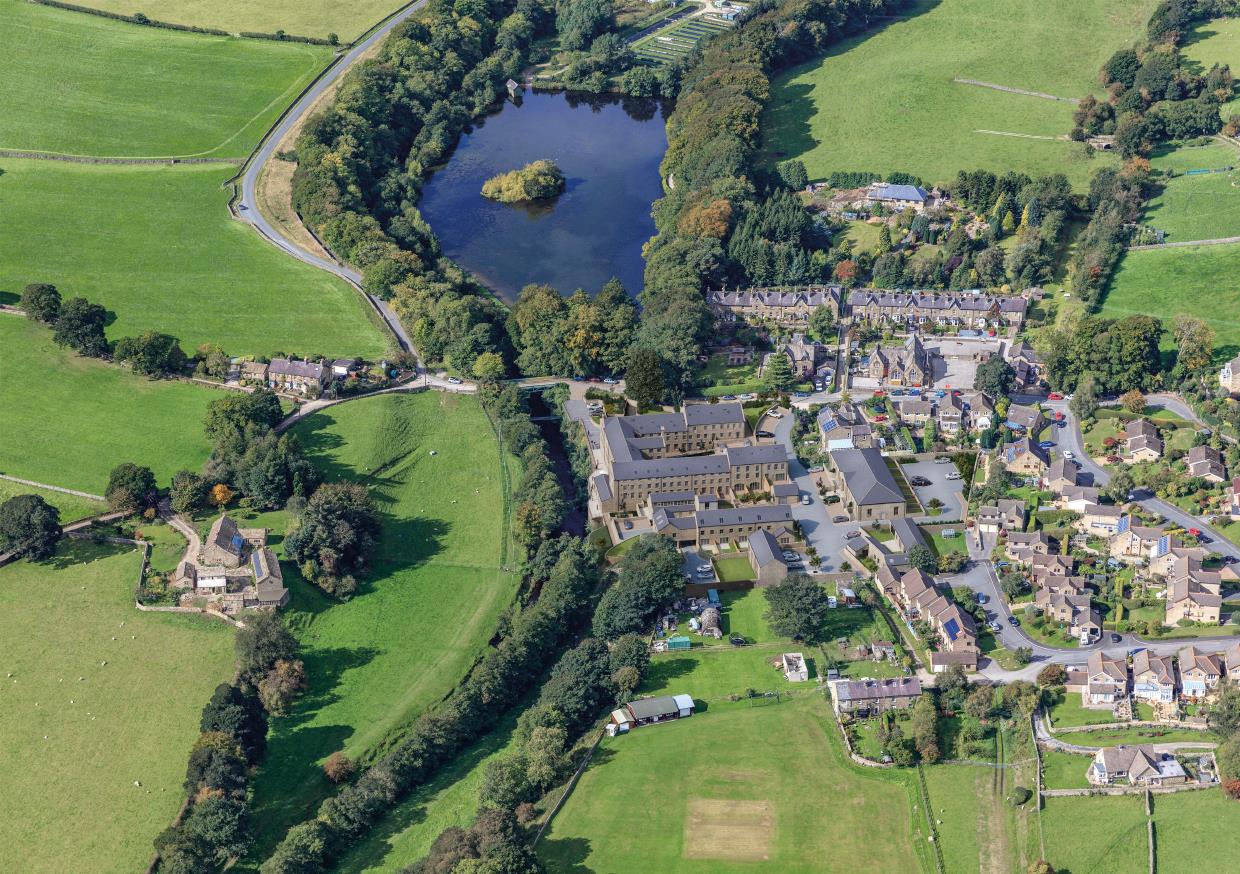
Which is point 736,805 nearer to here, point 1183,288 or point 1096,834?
point 1096,834

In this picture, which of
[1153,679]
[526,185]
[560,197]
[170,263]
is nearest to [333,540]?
[170,263]

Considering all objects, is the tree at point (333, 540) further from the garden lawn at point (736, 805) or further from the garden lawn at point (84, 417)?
the garden lawn at point (736, 805)

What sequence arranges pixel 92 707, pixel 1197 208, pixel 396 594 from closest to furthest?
pixel 92 707 < pixel 396 594 < pixel 1197 208

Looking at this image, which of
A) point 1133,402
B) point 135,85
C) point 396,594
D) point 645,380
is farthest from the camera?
point 135,85

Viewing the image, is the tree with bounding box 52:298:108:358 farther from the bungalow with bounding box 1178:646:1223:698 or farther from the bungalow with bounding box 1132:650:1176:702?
the bungalow with bounding box 1178:646:1223:698

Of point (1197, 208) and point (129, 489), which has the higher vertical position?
point (1197, 208)

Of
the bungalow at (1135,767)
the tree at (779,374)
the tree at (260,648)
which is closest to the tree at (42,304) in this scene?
the tree at (260,648)
